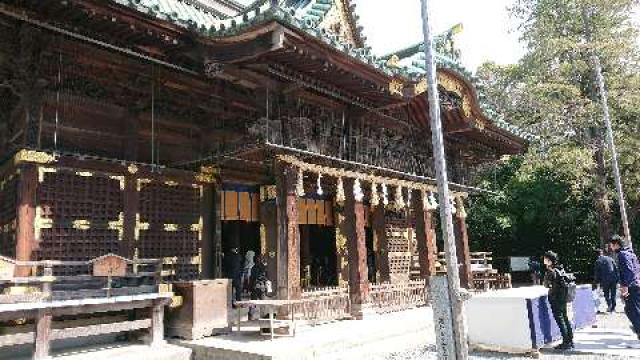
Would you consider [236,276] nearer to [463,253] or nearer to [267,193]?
[267,193]

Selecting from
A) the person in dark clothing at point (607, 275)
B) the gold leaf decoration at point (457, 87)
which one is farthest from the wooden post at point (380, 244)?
the person in dark clothing at point (607, 275)

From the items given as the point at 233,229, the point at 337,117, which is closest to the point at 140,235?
the point at 233,229

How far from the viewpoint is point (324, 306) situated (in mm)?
10461

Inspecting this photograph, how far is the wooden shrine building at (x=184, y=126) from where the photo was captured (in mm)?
8586

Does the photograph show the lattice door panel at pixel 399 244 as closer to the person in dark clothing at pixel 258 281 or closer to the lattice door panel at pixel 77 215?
the person in dark clothing at pixel 258 281

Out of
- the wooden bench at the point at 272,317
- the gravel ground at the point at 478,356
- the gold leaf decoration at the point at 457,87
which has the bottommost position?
the gravel ground at the point at 478,356

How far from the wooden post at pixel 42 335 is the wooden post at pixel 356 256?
20.8 ft

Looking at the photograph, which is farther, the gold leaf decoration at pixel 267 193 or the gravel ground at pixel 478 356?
the gold leaf decoration at pixel 267 193

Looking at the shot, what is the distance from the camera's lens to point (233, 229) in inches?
573

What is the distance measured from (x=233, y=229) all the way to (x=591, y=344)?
32.4 ft

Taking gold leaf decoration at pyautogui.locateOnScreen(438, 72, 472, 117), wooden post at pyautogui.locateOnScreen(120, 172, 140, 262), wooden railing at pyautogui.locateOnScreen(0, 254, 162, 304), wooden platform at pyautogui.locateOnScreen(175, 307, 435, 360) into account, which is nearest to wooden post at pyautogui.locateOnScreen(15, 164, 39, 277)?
wooden railing at pyautogui.locateOnScreen(0, 254, 162, 304)

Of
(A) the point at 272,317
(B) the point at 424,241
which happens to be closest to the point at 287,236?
(A) the point at 272,317

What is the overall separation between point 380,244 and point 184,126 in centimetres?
886

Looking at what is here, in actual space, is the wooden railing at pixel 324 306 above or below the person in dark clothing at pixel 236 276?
below
